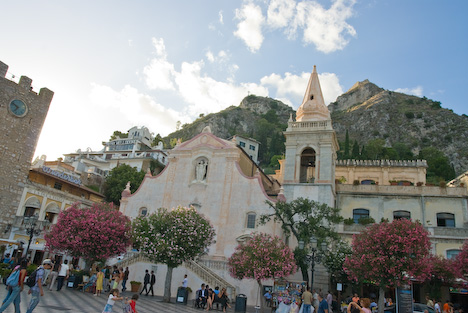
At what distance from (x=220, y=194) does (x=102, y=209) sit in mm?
11051

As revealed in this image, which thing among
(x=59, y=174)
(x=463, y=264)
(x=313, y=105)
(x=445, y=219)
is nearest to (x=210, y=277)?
(x=463, y=264)

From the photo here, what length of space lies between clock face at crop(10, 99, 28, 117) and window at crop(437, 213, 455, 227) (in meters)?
46.1

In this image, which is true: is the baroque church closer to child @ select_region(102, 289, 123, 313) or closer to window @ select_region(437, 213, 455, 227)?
window @ select_region(437, 213, 455, 227)

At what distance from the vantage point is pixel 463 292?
29484 millimetres

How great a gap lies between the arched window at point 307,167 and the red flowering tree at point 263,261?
49.8 feet

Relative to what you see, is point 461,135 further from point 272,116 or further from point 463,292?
point 463,292

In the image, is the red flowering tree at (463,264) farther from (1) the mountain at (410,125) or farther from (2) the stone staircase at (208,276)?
(1) the mountain at (410,125)

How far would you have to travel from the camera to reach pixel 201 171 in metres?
36.0

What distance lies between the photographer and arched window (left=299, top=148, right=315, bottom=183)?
37.8 metres

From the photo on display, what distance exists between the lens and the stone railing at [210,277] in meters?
27.7

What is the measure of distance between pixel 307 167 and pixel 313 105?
6.65m

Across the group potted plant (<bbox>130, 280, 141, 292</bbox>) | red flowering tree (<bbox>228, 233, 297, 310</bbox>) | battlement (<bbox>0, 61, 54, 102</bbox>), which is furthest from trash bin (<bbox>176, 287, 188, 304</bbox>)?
battlement (<bbox>0, 61, 54, 102</bbox>)

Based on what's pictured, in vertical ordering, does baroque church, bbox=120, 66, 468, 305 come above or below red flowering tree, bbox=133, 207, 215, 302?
above

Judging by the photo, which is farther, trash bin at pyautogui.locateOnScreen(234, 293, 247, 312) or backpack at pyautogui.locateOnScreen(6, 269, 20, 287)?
trash bin at pyautogui.locateOnScreen(234, 293, 247, 312)
